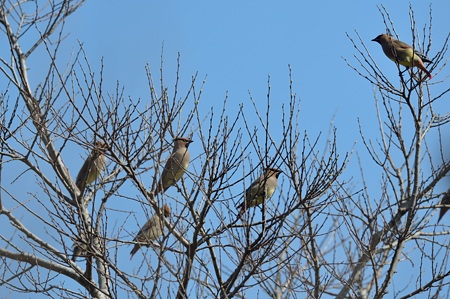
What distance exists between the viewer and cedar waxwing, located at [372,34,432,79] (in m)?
7.64

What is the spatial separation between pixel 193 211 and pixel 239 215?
35cm

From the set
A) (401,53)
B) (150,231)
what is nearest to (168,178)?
(150,231)

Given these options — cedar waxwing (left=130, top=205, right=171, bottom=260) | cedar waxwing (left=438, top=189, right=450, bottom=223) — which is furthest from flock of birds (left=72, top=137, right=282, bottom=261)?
cedar waxwing (left=438, top=189, right=450, bottom=223)

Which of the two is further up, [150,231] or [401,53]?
[401,53]

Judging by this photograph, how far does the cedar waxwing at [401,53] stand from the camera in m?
7.64

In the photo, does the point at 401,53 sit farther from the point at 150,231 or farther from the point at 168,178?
the point at 150,231

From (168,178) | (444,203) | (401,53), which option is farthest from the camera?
(401,53)

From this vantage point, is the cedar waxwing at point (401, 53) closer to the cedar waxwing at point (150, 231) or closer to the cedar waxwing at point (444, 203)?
the cedar waxwing at point (444, 203)

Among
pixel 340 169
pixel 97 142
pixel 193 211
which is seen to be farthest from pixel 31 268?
pixel 340 169

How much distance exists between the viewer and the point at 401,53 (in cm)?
858

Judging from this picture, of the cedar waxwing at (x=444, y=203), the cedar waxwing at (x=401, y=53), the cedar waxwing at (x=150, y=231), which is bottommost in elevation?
the cedar waxwing at (x=150, y=231)

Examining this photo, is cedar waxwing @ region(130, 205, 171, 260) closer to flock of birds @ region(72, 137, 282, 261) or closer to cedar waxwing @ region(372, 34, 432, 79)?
flock of birds @ region(72, 137, 282, 261)

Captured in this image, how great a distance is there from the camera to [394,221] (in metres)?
6.83

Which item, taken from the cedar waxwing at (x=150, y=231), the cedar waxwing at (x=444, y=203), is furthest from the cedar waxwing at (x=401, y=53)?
the cedar waxwing at (x=150, y=231)
